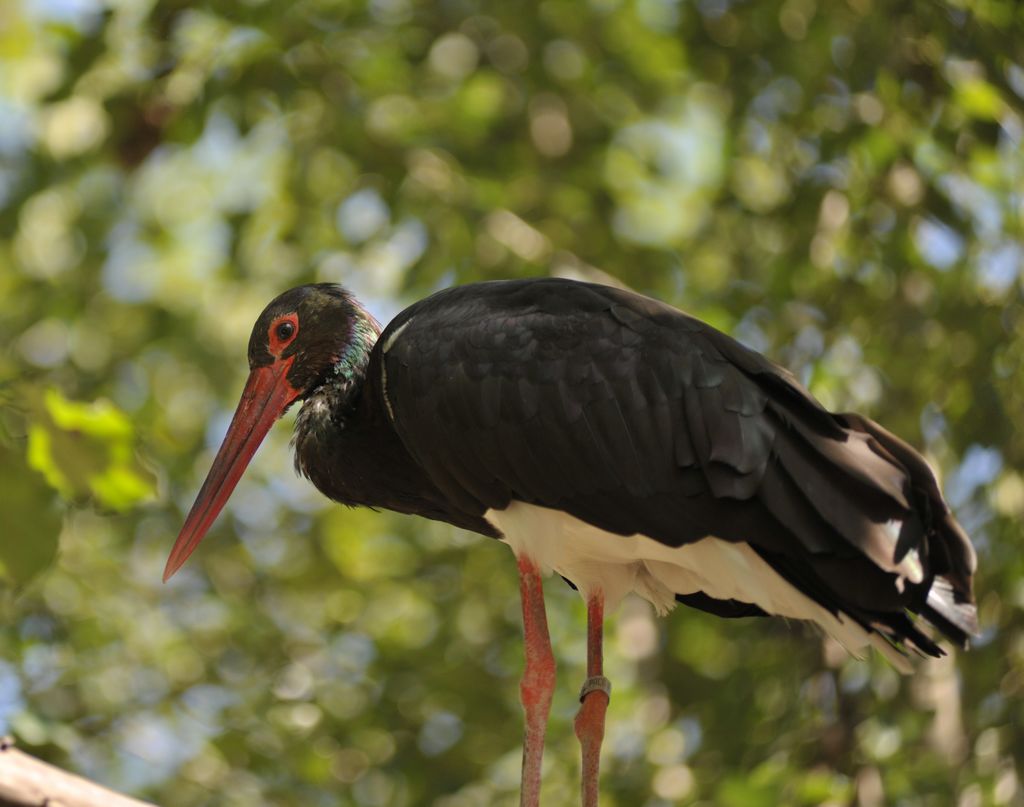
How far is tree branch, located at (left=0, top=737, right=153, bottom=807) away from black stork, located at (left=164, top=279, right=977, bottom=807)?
3.95 feet

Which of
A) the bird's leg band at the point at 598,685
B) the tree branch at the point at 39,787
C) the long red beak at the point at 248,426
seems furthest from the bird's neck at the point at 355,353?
the tree branch at the point at 39,787

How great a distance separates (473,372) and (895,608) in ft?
3.77

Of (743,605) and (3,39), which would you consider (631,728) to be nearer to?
(743,605)

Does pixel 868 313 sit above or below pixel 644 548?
below

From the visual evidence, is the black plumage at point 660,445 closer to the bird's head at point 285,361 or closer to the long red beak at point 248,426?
the bird's head at point 285,361

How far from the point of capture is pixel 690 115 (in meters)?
7.71

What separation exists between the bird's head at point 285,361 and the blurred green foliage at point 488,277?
0.64m

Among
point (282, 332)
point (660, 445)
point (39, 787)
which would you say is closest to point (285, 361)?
point (282, 332)

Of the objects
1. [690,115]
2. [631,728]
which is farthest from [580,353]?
[690,115]

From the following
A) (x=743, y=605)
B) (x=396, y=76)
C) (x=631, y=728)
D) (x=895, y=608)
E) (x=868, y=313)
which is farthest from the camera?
(x=396, y=76)

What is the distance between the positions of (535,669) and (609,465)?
811 mm

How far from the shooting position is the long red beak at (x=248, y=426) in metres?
4.28

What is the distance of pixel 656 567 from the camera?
400 centimetres

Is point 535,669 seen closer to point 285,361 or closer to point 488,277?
point 285,361
